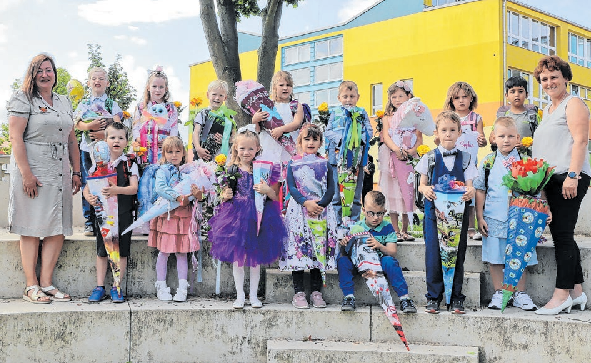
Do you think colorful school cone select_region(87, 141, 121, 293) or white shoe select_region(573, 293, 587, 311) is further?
colorful school cone select_region(87, 141, 121, 293)

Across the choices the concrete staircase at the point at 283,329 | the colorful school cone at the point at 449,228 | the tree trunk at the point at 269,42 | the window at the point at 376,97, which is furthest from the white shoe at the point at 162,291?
the window at the point at 376,97

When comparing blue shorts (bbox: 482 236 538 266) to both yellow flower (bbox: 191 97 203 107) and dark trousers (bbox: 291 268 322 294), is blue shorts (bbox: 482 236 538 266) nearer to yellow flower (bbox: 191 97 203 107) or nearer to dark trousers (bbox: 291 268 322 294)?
dark trousers (bbox: 291 268 322 294)

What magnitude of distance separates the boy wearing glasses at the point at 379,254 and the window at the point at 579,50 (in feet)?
79.9

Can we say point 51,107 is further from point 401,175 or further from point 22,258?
point 401,175

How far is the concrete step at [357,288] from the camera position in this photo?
186 inches

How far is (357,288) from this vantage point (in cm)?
485

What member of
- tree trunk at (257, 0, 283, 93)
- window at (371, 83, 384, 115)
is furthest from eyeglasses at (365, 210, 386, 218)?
Answer: window at (371, 83, 384, 115)

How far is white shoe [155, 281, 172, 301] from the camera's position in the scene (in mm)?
4945

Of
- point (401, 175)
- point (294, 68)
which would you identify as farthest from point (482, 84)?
point (401, 175)

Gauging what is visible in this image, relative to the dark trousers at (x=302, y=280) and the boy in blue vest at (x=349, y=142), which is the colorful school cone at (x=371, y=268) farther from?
the boy in blue vest at (x=349, y=142)

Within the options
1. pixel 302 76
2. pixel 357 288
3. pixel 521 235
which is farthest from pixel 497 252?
pixel 302 76

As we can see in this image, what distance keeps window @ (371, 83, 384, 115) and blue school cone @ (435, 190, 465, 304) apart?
19375 millimetres

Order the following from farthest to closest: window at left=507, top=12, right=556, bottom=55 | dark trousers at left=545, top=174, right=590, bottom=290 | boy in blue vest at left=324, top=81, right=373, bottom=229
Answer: window at left=507, top=12, right=556, bottom=55 → boy in blue vest at left=324, top=81, right=373, bottom=229 → dark trousers at left=545, top=174, right=590, bottom=290

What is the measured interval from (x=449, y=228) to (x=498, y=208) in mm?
499
